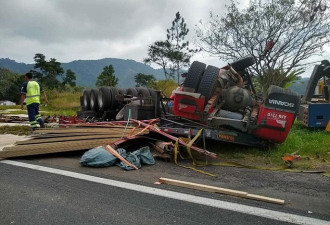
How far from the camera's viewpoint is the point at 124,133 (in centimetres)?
573

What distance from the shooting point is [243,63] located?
660 centimetres

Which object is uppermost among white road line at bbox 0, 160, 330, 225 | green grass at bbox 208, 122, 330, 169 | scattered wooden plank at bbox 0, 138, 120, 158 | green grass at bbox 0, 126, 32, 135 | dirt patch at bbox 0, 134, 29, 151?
scattered wooden plank at bbox 0, 138, 120, 158

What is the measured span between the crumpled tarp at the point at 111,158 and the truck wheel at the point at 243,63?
2.79 meters

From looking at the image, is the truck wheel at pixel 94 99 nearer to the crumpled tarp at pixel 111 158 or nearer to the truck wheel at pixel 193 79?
the truck wheel at pixel 193 79

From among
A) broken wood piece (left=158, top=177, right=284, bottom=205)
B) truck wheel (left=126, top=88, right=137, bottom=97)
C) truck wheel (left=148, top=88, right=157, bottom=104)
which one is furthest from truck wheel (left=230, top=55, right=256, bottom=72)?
broken wood piece (left=158, top=177, right=284, bottom=205)

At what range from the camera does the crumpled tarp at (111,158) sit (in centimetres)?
461

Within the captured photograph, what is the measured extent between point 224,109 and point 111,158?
2.48 m

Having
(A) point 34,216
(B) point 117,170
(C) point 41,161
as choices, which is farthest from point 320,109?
(A) point 34,216

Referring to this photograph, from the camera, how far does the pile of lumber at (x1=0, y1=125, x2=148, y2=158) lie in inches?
206

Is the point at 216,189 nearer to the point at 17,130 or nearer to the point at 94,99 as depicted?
the point at 94,99

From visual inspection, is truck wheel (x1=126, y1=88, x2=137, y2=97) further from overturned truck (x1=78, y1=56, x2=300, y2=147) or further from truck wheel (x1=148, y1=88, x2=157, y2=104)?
overturned truck (x1=78, y1=56, x2=300, y2=147)

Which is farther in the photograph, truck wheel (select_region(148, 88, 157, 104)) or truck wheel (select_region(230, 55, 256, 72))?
truck wheel (select_region(148, 88, 157, 104))

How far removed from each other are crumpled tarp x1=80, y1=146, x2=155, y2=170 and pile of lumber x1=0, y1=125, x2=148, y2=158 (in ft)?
1.85

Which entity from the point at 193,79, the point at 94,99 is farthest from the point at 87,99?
the point at 193,79
